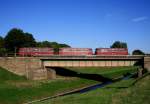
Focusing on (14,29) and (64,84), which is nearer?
(64,84)

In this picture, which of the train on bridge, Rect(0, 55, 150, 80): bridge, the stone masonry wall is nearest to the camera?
the stone masonry wall

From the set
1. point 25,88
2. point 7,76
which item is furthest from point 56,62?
point 25,88

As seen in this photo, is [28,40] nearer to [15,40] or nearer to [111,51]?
[15,40]

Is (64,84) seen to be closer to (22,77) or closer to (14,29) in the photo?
(22,77)

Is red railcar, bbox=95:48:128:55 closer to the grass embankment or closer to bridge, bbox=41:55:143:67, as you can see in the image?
bridge, bbox=41:55:143:67

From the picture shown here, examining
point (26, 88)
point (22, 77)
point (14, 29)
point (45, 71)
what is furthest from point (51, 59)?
point (14, 29)

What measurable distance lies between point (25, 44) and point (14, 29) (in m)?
9.35

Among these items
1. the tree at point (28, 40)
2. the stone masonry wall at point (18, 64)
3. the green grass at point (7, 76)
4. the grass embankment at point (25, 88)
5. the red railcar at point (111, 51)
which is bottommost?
the grass embankment at point (25, 88)

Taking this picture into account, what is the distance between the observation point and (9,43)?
14188 cm

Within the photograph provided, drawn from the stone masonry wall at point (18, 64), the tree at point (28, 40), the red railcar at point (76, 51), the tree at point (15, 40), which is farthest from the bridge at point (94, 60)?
A: the tree at point (28, 40)

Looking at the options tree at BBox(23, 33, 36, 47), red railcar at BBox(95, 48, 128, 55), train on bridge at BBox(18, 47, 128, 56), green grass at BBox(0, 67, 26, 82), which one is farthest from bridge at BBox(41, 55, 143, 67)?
tree at BBox(23, 33, 36, 47)

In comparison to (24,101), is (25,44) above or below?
above

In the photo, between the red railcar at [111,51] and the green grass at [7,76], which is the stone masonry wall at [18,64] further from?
the red railcar at [111,51]

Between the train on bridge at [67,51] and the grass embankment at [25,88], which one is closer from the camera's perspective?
the grass embankment at [25,88]
